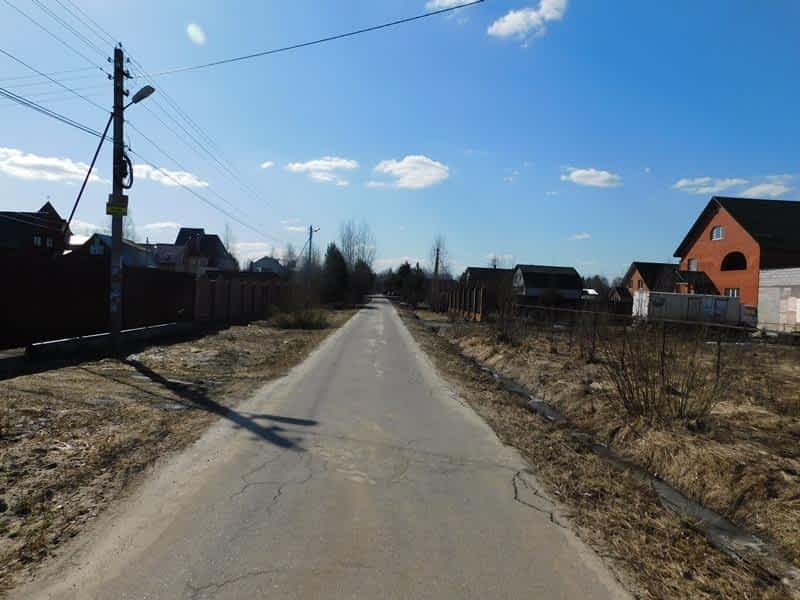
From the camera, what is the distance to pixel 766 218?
50.1 metres

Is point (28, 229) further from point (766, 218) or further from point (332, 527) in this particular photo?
point (766, 218)

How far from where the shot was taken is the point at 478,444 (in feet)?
24.5

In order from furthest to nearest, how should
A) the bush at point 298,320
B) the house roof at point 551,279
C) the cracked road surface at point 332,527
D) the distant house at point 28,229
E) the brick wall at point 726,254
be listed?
the house roof at point 551,279 < the brick wall at point 726,254 < the distant house at point 28,229 < the bush at point 298,320 < the cracked road surface at point 332,527

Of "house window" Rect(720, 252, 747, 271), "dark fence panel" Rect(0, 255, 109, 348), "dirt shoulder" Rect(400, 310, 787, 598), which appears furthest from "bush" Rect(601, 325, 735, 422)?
"house window" Rect(720, 252, 747, 271)

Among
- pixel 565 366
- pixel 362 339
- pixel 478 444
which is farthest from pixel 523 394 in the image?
pixel 362 339

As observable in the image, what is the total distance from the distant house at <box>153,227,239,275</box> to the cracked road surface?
66.6 meters

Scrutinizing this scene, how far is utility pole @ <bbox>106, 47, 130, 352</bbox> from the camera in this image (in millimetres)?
13773

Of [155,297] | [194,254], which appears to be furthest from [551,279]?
[155,297]

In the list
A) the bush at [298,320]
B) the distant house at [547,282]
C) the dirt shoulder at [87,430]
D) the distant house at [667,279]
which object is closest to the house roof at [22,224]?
the bush at [298,320]

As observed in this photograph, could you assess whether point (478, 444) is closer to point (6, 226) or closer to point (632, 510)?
point (632, 510)

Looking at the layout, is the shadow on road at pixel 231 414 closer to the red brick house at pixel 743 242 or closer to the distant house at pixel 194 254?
the red brick house at pixel 743 242

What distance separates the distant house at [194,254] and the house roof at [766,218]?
55.6 m

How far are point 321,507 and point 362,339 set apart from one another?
19.2 meters

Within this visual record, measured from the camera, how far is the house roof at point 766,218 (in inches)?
1853
